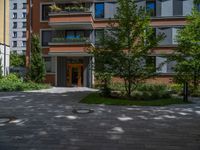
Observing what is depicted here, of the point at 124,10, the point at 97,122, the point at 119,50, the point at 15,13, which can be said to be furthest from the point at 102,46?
the point at 15,13

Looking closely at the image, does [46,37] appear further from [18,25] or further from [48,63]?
[18,25]

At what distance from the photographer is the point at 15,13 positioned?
7056 cm

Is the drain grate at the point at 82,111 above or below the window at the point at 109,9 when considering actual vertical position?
below

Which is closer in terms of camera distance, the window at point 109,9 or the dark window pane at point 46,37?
the window at point 109,9

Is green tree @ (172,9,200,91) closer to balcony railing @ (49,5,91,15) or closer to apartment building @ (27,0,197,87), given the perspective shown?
apartment building @ (27,0,197,87)

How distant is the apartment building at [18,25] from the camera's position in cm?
7019

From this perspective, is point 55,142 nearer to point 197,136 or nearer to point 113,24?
point 197,136

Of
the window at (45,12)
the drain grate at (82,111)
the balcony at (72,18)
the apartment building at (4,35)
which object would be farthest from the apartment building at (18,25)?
the drain grate at (82,111)

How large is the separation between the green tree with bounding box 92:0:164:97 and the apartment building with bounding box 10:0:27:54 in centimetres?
5837

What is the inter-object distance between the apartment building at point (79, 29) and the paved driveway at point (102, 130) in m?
15.8

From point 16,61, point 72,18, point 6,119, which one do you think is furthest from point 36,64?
point 16,61

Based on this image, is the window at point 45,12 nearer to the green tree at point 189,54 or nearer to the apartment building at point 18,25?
the green tree at point 189,54

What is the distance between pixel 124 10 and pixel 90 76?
12.7 metres

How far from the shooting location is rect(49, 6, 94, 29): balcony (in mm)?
26656
